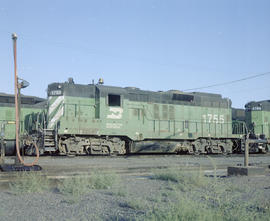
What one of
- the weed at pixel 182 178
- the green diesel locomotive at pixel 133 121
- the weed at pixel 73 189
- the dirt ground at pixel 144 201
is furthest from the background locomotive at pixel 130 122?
the weed at pixel 73 189

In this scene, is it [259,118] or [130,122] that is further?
[259,118]

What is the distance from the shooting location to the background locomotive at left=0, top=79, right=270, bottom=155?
41.0 feet

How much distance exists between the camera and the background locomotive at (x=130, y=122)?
41.0 feet

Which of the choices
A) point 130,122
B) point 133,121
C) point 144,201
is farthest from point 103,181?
point 133,121

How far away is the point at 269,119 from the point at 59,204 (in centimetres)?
1771

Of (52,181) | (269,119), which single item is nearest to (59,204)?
(52,181)

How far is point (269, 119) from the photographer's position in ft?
62.5

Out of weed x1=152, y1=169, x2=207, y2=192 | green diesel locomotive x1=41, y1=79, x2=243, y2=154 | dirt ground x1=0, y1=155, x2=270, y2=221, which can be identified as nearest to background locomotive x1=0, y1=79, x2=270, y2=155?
green diesel locomotive x1=41, y1=79, x2=243, y2=154

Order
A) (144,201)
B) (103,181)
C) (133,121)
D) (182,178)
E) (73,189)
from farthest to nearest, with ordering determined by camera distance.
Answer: (133,121) < (182,178) < (103,181) < (73,189) < (144,201)

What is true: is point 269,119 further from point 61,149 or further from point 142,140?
point 61,149

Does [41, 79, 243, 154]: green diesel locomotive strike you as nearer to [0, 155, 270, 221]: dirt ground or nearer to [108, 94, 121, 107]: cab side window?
[108, 94, 121, 107]: cab side window

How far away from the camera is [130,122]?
1384 centimetres

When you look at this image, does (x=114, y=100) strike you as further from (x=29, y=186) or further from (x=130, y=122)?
(x=29, y=186)

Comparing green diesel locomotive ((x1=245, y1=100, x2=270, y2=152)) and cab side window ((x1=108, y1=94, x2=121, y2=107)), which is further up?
cab side window ((x1=108, y1=94, x2=121, y2=107))
